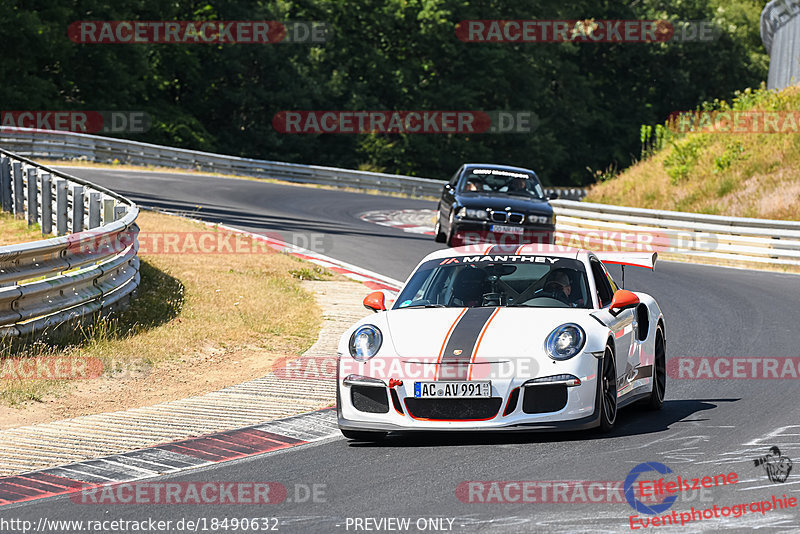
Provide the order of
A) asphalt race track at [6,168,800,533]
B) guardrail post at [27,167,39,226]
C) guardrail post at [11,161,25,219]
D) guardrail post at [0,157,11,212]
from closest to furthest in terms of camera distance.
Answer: asphalt race track at [6,168,800,533] → guardrail post at [27,167,39,226] → guardrail post at [11,161,25,219] → guardrail post at [0,157,11,212]

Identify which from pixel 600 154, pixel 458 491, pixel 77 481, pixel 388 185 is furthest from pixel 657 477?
pixel 600 154

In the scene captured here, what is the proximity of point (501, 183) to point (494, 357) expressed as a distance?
543 inches

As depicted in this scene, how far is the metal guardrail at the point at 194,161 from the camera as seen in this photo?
37.1 m

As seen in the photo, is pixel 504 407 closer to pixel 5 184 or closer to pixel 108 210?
pixel 108 210

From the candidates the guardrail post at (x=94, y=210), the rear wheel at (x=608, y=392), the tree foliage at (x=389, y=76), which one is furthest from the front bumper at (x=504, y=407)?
the tree foliage at (x=389, y=76)

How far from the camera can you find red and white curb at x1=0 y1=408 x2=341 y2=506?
22.1ft

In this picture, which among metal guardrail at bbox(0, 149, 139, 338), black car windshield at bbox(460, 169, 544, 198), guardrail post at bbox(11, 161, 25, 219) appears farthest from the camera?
black car windshield at bbox(460, 169, 544, 198)

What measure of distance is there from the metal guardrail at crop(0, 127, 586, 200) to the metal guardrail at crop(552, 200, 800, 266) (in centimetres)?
1220

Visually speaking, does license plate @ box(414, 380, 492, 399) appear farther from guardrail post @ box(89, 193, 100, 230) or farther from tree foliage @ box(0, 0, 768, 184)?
tree foliage @ box(0, 0, 768, 184)

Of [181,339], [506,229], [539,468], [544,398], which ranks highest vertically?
[544,398]

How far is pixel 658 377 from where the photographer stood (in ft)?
30.6

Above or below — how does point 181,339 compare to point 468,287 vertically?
below

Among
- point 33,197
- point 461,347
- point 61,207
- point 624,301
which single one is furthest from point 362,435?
point 33,197

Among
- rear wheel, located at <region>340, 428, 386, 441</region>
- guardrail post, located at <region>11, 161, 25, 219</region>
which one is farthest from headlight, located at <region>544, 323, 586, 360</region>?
guardrail post, located at <region>11, 161, 25, 219</region>
